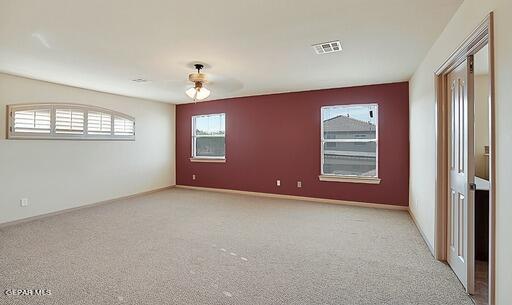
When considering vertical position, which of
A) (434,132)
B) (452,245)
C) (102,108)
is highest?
(102,108)

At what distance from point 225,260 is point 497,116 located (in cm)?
260

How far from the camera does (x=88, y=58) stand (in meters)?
3.60

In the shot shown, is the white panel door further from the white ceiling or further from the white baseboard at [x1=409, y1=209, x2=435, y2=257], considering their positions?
the white ceiling

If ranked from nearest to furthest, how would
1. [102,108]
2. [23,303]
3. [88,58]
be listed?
[23,303], [88,58], [102,108]

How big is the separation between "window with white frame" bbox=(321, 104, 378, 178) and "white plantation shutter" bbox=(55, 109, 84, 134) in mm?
4859

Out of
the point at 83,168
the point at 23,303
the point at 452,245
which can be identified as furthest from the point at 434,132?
the point at 83,168

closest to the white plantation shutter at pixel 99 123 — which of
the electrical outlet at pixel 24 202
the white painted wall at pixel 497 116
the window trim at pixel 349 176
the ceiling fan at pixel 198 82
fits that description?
the electrical outlet at pixel 24 202

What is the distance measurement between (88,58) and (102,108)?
248 cm

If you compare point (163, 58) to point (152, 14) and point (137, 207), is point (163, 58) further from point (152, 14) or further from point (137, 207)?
point (137, 207)

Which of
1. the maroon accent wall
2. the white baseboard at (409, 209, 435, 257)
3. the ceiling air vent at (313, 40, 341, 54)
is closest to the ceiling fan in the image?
the ceiling air vent at (313, 40, 341, 54)

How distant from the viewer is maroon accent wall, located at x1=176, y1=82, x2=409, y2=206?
5.21 meters

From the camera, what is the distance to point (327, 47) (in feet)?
10.7

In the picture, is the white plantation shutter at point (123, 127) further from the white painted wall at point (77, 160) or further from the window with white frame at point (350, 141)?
the window with white frame at point (350, 141)

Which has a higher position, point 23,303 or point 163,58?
point 163,58
